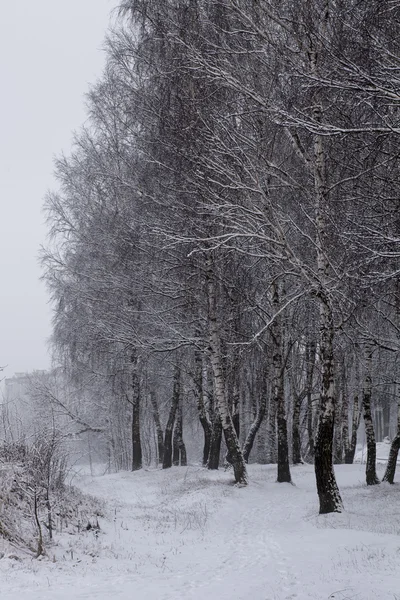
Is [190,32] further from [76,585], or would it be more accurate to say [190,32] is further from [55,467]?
[76,585]

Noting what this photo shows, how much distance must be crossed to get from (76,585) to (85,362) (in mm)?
15777

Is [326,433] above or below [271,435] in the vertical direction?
above

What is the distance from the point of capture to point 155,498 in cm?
1406

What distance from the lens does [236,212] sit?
11.3 m

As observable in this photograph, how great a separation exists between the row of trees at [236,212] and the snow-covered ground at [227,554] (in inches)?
57.2

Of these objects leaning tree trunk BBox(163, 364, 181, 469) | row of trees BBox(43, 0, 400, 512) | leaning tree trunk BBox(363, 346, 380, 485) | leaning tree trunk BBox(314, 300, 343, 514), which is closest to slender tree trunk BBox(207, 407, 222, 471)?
row of trees BBox(43, 0, 400, 512)

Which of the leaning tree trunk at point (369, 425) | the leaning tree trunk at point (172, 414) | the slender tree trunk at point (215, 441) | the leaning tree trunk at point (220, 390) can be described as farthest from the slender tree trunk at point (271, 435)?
the leaning tree trunk at point (220, 390)

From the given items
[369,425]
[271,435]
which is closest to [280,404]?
[369,425]

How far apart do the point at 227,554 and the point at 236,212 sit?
21.7 ft

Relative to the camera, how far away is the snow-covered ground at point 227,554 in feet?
18.0

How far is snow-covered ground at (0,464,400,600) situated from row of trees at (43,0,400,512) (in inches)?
57.2

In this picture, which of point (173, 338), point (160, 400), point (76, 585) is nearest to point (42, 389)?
point (160, 400)

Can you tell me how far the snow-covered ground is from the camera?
5.49 meters

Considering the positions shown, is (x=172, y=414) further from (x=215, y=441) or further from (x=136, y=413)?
(x=215, y=441)
